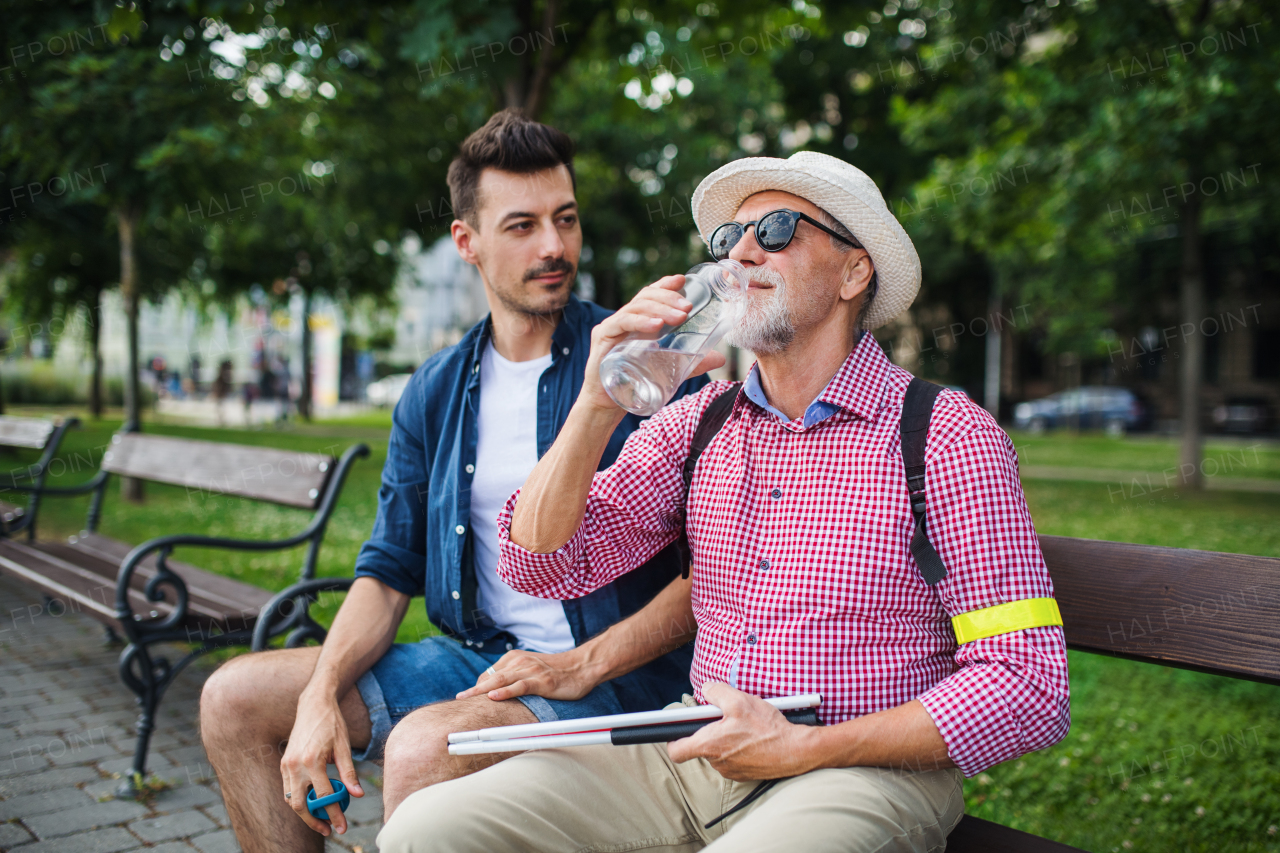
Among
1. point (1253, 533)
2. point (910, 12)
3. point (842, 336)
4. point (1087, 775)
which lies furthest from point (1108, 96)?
point (842, 336)

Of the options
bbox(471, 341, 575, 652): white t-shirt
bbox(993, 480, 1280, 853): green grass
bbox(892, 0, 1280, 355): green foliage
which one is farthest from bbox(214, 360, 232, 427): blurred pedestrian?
bbox(471, 341, 575, 652): white t-shirt

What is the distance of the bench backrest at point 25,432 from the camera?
6710mm

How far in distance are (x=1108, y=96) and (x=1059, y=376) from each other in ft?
111

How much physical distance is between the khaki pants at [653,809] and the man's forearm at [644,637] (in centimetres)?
32

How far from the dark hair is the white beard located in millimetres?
977

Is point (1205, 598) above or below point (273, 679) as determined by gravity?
above

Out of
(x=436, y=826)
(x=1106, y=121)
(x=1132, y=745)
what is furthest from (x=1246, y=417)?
(x=436, y=826)

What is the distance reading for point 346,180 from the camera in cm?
1417

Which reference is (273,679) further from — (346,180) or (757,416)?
(346,180)

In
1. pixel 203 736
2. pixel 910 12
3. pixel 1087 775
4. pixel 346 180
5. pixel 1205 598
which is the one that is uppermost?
pixel 910 12

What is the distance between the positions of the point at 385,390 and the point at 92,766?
48.2 m

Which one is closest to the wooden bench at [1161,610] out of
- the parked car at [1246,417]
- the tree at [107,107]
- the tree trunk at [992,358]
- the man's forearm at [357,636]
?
the man's forearm at [357,636]

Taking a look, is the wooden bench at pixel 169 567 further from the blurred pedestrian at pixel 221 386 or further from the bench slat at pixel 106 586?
the blurred pedestrian at pixel 221 386

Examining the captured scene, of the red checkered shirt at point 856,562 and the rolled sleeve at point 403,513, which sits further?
the rolled sleeve at point 403,513
